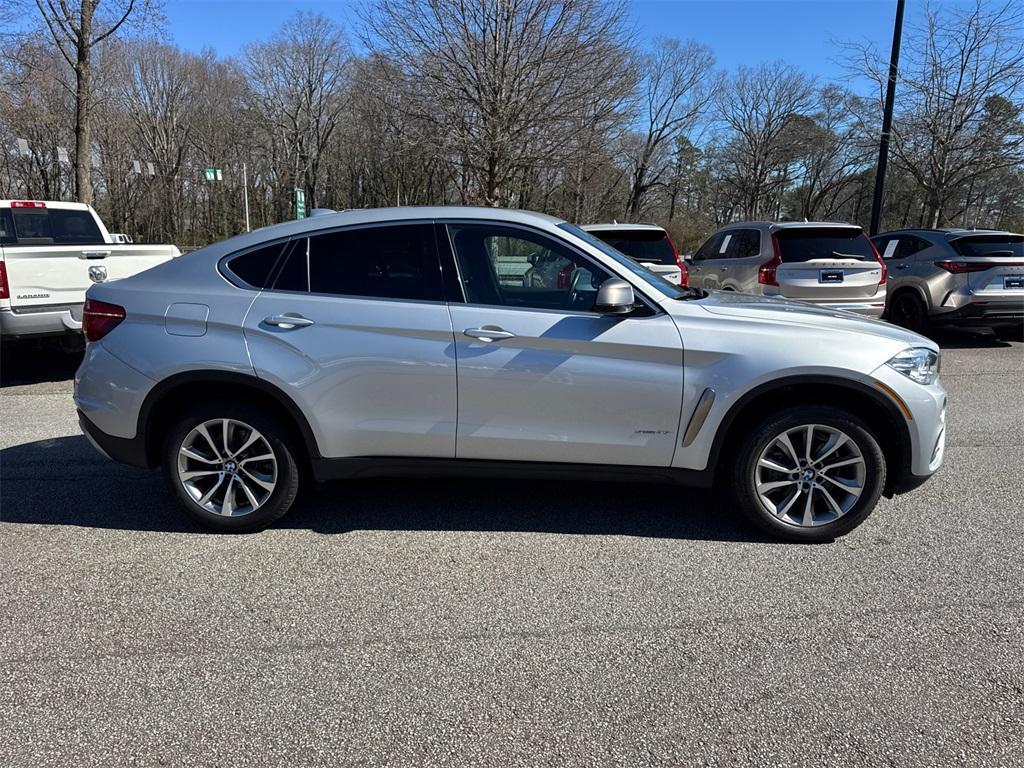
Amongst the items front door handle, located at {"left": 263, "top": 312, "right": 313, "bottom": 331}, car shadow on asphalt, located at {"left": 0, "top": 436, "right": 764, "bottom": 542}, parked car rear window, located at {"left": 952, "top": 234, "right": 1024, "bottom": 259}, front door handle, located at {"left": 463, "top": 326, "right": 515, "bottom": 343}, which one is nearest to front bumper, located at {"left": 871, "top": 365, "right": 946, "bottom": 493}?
car shadow on asphalt, located at {"left": 0, "top": 436, "right": 764, "bottom": 542}

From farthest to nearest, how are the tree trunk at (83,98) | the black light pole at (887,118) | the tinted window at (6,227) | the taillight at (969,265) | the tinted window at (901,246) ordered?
1. the black light pole at (887,118)
2. the tree trunk at (83,98)
3. the tinted window at (901,246)
4. the taillight at (969,265)
5. the tinted window at (6,227)

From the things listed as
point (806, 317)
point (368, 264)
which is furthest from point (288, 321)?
point (806, 317)

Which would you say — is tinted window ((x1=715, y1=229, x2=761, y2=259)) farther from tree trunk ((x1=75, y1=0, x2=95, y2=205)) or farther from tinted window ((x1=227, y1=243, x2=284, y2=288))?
tree trunk ((x1=75, y1=0, x2=95, y2=205))

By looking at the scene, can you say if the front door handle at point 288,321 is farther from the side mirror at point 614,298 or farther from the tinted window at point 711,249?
the tinted window at point 711,249

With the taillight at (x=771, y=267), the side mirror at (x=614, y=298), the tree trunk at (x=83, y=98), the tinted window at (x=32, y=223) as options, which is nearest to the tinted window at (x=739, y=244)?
the taillight at (x=771, y=267)

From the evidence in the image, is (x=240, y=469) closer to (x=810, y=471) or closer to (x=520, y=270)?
(x=520, y=270)

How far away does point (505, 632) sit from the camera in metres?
2.98

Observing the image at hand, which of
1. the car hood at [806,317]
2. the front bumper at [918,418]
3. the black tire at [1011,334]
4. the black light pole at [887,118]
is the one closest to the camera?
the front bumper at [918,418]

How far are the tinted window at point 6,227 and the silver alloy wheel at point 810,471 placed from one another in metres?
8.98

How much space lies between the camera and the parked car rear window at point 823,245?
29.8 feet

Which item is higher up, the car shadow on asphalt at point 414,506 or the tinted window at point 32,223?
the tinted window at point 32,223

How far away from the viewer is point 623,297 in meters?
3.54

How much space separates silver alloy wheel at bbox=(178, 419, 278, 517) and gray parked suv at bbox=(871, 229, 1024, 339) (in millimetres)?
9554

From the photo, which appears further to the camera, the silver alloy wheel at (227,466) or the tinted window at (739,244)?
the tinted window at (739,244)
